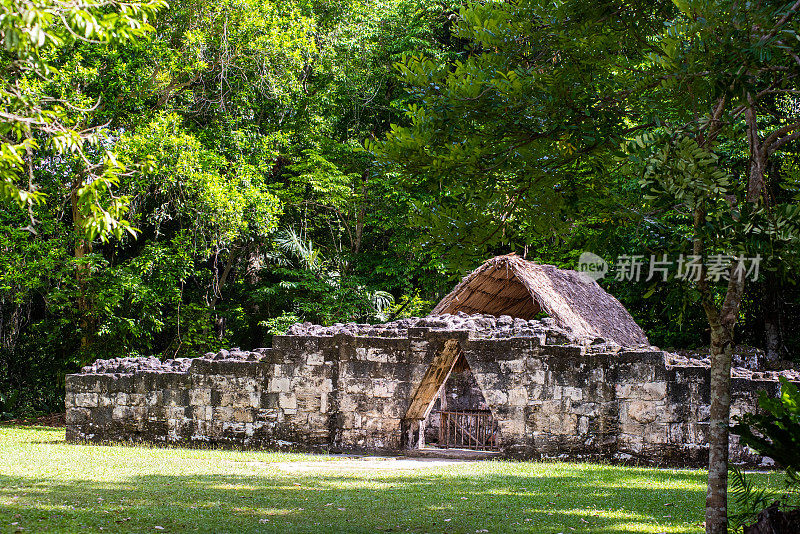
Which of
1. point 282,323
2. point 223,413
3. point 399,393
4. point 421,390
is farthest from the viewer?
point 282,323

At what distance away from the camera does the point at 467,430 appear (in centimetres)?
1625

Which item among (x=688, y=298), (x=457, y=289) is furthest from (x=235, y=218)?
(x=688, y=298)

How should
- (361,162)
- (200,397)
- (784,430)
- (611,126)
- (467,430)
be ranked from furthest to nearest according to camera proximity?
(361,162), (467,430), (200,397), (611,126), (784,430)

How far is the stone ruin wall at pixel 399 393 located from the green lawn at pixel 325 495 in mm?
689

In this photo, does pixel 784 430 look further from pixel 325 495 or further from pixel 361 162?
pixel 361 162

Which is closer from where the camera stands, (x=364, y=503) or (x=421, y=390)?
(x=364, y=503)

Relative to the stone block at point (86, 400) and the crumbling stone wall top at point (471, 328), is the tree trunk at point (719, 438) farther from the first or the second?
the stone block at point (86, 400)

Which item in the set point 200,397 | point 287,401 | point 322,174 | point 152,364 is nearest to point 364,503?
point 287,401

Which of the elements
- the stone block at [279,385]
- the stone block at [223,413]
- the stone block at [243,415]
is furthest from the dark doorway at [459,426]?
the stone block at [223,413]

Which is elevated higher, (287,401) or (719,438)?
(719,438)

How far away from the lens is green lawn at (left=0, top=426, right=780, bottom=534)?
655 centimetres

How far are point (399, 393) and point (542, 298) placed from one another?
3.42 metres

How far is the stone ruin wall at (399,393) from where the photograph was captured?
10.7m

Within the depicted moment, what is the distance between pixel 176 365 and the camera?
14578 mm
